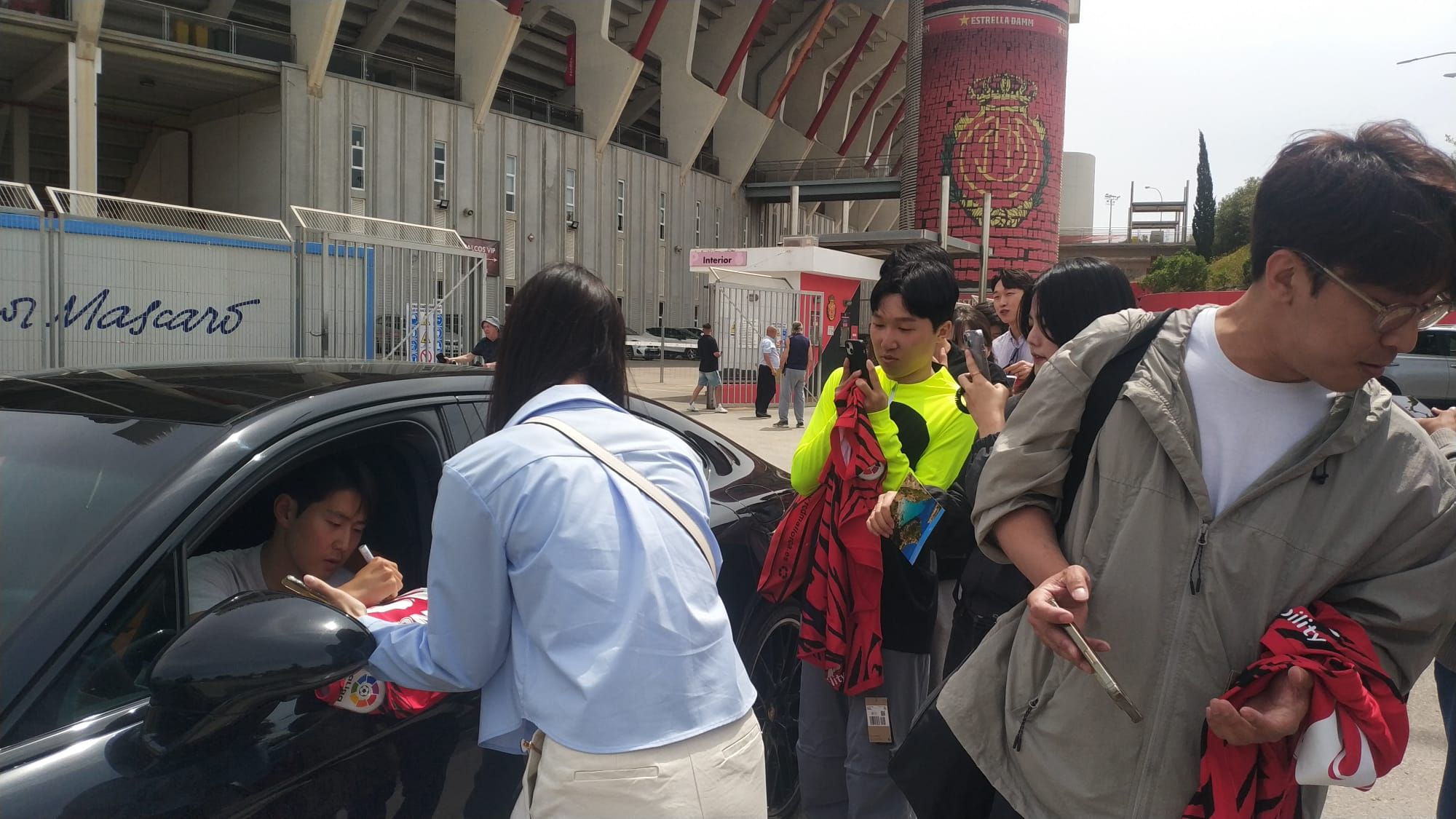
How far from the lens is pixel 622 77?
104 feet

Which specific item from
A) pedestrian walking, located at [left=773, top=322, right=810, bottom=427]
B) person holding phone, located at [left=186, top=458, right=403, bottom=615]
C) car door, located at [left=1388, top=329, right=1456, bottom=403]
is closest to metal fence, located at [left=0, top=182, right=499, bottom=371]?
pedestrian walking, located at [left=773, top=322, right=810, bottom=427]

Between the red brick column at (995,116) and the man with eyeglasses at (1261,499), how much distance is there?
120 ft

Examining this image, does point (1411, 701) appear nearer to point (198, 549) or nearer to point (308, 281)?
point (198, 549)

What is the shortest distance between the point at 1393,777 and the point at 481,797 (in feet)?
12.1

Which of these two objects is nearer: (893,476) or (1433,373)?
(893,476)

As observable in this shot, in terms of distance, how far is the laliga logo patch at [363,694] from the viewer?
1.82 metres

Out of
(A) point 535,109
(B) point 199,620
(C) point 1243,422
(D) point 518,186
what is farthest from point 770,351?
(A) point 535,109

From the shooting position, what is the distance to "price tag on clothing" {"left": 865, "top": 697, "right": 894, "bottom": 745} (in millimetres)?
2768

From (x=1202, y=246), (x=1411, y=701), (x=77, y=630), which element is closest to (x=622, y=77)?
(x=1411, y=701)

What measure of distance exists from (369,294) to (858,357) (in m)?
11.9

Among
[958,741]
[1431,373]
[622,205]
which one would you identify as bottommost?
[1431,373]

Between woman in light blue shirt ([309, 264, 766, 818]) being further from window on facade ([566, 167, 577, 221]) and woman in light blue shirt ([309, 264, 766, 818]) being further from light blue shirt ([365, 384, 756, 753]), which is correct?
window on facade ([566, 167, 577, 221])

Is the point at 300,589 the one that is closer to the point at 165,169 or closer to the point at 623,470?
the point at 623,470

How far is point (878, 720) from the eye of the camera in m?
2.78
